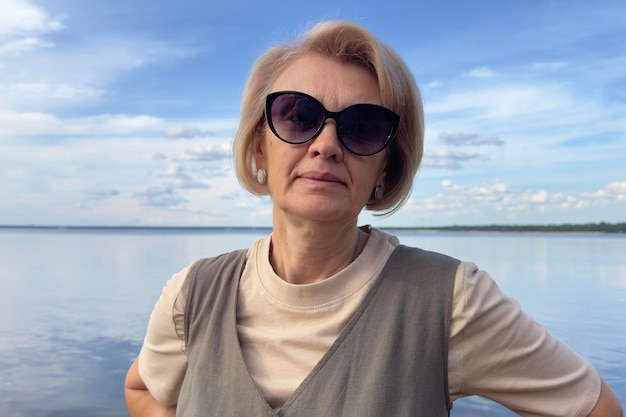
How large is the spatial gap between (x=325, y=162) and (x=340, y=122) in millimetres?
130

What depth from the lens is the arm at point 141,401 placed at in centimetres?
222

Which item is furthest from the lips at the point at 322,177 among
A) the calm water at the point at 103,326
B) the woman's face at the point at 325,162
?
the calm water at the point at 103,326

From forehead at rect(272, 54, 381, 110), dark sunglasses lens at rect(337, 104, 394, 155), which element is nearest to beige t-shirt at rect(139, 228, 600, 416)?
dark sunglasses lens at rect(337, 104, 394, 155)

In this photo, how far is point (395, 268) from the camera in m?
1.84

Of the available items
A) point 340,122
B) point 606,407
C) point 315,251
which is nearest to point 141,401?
point 315,251

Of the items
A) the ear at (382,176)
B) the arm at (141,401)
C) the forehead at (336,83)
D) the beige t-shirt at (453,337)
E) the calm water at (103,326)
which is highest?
the forehead at (336,83)

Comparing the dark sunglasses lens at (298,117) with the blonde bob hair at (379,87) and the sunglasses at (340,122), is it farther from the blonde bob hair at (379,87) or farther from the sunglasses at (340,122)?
the blonde bob hair at (379,87)

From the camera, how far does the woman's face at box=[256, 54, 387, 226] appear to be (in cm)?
176

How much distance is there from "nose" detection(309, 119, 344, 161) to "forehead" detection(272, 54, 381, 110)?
7 cm

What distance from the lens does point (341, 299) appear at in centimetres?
182

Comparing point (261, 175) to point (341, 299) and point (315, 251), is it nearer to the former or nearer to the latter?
point (315, 251)

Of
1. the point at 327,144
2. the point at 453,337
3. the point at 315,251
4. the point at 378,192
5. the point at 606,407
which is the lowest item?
the point at 606,407

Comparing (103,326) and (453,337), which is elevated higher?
(453,337)

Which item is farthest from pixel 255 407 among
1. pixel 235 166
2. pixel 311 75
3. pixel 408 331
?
pixel 311 75
